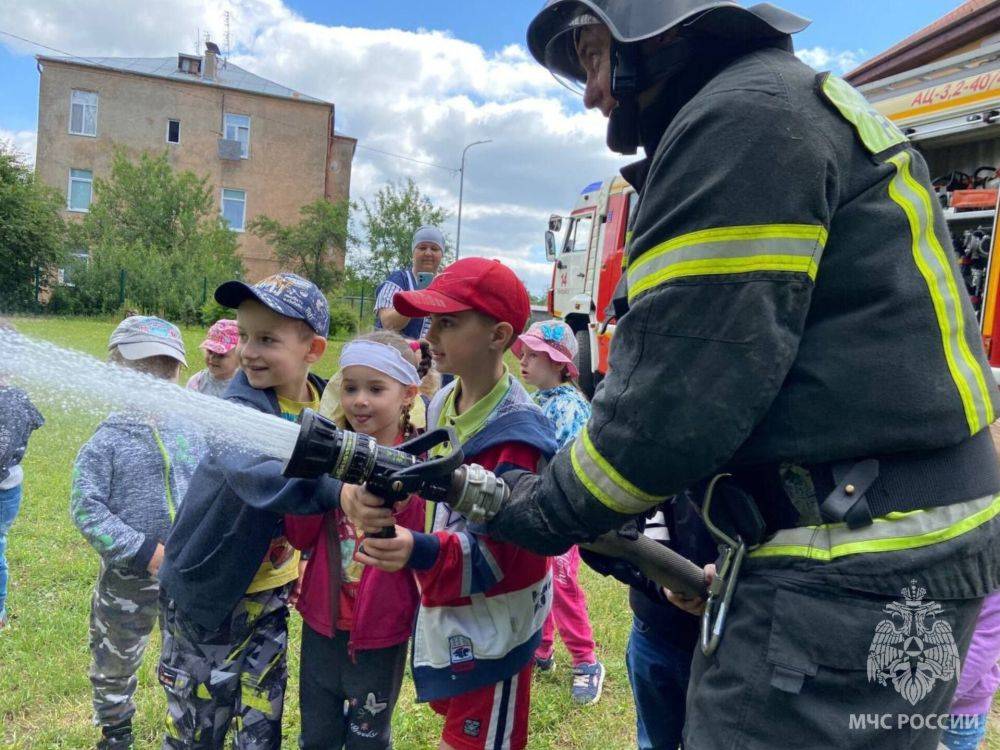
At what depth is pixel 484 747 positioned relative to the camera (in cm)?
235

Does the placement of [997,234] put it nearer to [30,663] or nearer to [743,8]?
[743,8]

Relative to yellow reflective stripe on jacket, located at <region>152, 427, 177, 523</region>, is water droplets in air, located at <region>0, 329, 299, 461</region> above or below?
above

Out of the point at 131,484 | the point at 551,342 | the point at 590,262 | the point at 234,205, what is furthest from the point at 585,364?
the point at 234,205

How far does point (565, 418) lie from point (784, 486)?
9.90ft

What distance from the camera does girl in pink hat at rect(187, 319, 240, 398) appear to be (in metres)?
4.35

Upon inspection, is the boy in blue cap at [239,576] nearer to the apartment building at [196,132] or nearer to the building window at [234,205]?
the apartment building at [196,132]

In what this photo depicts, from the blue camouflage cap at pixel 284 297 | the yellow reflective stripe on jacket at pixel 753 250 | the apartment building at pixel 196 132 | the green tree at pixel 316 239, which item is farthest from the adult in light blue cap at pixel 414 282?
the apartment building at pixel 196 132

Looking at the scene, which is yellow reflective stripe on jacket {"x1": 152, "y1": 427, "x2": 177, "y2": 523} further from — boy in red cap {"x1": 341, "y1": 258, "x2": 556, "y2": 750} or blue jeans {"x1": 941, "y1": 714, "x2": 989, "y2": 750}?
blue jeans {"x1": 941, "y1": 714, "x2": 989, "y2": 750}

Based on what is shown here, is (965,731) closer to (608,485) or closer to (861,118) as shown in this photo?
(608,485)

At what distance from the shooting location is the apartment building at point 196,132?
124 ft

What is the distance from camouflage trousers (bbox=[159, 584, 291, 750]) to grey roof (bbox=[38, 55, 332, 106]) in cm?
4118

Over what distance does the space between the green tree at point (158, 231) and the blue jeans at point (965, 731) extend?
95.4ft

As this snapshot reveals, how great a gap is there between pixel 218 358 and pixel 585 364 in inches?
318

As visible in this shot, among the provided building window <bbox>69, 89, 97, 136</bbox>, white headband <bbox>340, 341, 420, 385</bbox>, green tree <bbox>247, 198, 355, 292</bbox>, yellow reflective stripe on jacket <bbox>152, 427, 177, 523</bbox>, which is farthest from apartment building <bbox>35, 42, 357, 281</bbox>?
white headband <bbox>340, 341, 420, 385</bbox>
